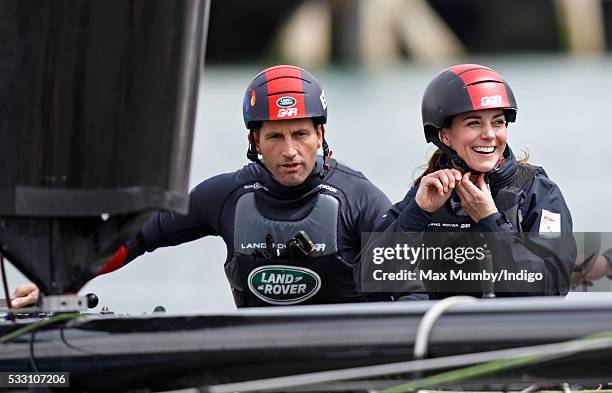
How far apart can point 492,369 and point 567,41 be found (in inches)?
1157

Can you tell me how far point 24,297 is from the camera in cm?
512

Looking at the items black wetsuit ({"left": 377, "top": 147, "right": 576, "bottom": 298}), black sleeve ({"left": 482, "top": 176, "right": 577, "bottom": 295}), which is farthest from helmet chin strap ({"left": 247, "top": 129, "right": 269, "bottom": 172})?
black sleeve ({"left": 482, "top": 176, "right": 577, "bottom": 295})

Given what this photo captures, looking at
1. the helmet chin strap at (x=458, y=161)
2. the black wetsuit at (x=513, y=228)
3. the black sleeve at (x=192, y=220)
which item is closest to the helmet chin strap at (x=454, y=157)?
the helmet chin strap at (x=458, y=161)

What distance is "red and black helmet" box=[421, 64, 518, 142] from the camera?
5.16 m

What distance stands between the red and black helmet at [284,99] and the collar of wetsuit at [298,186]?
227 millimetres

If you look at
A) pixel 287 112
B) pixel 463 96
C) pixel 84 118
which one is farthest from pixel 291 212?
pixel 84 118

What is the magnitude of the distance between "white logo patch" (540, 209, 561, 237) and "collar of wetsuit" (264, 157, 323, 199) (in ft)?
3.56

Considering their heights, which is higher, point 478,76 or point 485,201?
point 478,76

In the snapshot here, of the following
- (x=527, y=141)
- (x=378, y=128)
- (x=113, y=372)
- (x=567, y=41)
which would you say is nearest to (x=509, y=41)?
(x=567, y=41)

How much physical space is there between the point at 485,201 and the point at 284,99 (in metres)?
1.01

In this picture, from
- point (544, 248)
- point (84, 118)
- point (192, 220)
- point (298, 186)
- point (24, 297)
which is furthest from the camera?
point (192, 220)

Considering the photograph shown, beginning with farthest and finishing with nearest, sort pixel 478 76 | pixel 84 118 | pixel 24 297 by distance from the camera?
pixel 478 76 → pixel 24 297 → pixel 84 118

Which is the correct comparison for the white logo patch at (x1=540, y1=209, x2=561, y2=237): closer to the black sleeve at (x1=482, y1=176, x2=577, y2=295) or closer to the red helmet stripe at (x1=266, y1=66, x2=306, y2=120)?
the black sleeve at (x1=482, y1=176, x2=577, y2=295)

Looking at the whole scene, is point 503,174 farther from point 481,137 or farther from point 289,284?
point 289,284
